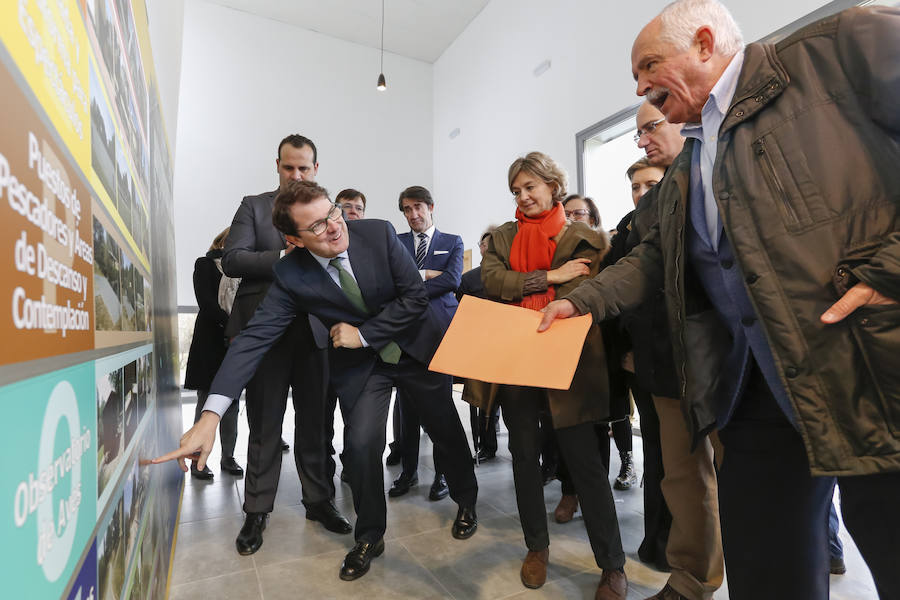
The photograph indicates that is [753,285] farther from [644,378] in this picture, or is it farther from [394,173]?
[394,173]

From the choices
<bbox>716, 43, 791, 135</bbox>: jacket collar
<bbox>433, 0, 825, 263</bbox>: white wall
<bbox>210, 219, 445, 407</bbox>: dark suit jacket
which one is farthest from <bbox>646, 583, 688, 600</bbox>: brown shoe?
<bbox>433, 0, 825, 263</bbox>: white wall

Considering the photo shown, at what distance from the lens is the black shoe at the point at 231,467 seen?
3.05 m

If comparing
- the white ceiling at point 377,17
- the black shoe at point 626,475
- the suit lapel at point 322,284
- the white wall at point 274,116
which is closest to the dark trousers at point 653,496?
the black shoe at point 626,475

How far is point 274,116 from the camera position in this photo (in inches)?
280

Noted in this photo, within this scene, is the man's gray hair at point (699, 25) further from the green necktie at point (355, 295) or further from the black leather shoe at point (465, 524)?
the black leather shoe at point (465, 524)

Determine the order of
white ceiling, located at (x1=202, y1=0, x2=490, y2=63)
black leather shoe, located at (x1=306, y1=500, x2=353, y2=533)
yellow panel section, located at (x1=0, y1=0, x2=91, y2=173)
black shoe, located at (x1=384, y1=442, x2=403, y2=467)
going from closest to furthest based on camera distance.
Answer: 1. yellow panel section, located at (x1=0, y1=0, x2=91, y2=173)
2. black leather shoe, located at (x1=306, y1=500, x2=353, y2=533)
3. black shoe, located at (x1=384, y1=442, x2=403, y2=467)
4. white ceiling, located at (x1=202, y1=0, x2=490, y2=63)

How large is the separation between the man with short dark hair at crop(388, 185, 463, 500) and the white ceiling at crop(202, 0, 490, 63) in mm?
5338

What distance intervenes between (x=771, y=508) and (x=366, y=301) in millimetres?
1374

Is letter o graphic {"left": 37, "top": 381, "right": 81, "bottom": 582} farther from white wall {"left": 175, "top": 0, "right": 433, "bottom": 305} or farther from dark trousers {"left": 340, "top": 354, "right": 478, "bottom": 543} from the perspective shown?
white wall {"left": 175, "top": 0, "right": 433, "bottom": 305}

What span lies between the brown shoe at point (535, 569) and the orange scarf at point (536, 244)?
34.0 inches

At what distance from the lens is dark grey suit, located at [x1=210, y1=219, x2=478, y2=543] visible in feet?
6.04

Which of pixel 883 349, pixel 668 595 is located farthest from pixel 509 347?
pixel 668 595

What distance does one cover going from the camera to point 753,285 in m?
0.84

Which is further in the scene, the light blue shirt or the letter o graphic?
the light blue shirt
